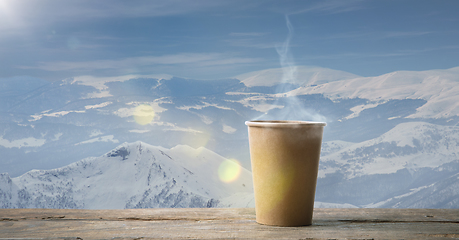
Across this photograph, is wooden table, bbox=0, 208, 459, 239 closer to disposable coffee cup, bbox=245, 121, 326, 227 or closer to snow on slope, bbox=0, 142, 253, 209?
disposable coffee cup, bbox=245, 121, 326, 227

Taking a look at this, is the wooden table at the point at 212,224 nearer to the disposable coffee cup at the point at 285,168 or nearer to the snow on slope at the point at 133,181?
the disposable coffee cup at the point at 285,168

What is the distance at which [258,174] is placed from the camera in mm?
1270

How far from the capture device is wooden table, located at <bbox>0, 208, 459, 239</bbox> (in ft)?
3.87

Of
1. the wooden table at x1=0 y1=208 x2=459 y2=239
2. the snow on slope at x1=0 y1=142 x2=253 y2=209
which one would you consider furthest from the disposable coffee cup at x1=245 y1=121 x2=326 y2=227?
the snow on slope at x1=0 y1=142 x2=253 y2=209

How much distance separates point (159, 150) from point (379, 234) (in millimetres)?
6729

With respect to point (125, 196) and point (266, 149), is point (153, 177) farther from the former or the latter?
point (266, 149)

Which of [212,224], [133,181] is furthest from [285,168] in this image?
[133,181]

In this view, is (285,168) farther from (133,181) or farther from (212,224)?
(133,181)

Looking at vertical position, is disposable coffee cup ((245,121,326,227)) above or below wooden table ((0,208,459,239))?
above

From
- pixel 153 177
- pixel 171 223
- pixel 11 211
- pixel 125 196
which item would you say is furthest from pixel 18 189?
pixel 171 223

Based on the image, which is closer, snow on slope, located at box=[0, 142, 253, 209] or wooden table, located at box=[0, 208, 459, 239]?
wooden table, located at box=[0, 208, 459, 239]

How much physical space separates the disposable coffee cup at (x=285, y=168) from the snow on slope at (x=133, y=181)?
182 inches

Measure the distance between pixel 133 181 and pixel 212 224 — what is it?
23.5 feet

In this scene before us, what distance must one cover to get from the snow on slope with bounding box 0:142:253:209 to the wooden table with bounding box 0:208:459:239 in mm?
4062
